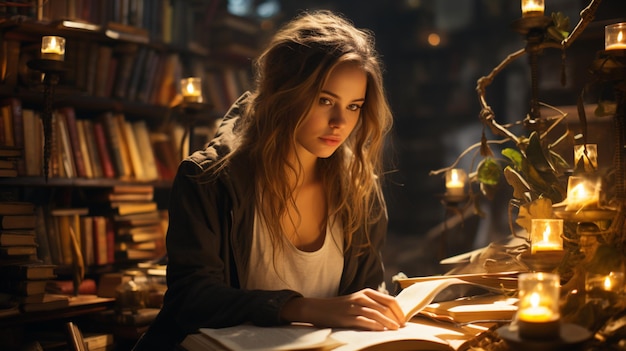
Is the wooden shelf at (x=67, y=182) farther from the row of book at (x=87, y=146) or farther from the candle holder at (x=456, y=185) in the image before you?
the candle holder at (x=456, y=185)

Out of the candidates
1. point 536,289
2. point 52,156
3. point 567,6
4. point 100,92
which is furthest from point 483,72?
point 536,289

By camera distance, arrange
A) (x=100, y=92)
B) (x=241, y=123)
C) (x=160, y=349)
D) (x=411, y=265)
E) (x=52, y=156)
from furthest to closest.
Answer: (x=411, y=265) < (x=100, y=92) < (x=52, y=156) < (x=241, y=123) < (x=160, y=349)

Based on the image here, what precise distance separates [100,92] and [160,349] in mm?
2186

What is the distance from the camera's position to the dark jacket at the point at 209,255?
147cm

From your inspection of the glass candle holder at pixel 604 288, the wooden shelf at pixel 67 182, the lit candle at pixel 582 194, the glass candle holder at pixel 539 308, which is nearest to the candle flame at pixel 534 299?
the glass candle holder at pixel 539 308

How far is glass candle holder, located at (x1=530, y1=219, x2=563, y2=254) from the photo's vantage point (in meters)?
1.34

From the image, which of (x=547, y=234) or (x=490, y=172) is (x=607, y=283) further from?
(x=490, y=172)

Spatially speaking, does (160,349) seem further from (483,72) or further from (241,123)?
(483,72)

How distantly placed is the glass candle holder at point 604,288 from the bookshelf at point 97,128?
2113 mm

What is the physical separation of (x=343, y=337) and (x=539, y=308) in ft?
1.37

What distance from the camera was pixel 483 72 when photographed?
6.24 metres

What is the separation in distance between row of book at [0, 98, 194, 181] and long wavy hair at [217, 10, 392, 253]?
4.55ft

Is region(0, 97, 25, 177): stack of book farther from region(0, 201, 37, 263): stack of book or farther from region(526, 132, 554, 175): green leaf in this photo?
region(526, 132, 554, 175): green leaf

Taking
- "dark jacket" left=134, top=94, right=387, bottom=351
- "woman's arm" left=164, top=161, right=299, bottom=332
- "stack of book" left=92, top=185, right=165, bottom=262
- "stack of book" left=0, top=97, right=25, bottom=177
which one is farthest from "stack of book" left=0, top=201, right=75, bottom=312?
"woman's arm" left=164, top=161, right=299, bottom=332
